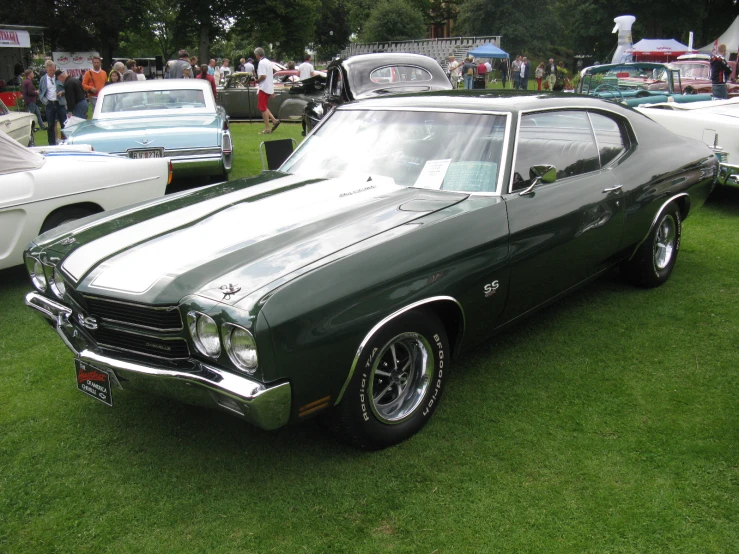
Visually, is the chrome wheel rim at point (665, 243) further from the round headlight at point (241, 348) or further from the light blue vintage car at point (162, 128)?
the light blue vintage car at point (162, 128)

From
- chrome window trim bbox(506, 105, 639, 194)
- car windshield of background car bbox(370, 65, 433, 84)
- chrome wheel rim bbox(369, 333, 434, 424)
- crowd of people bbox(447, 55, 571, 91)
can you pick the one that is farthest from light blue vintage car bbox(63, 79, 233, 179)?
crowd of people bbox(447, 55, 571, 91)

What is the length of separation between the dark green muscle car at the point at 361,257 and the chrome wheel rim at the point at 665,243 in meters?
0.31

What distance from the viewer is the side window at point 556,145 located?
3.71 m

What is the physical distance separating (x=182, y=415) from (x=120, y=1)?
40691 mm

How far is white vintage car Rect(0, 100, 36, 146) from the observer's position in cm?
962

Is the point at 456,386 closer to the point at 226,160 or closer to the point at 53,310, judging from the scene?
the point at 53,310

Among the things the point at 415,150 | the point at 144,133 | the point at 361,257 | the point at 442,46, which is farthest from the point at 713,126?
the point at 442,46

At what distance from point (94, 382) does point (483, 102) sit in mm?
2615

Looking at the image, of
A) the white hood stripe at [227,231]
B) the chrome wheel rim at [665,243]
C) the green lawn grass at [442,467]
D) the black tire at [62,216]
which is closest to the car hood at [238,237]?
the white hood stripe at [227,231]

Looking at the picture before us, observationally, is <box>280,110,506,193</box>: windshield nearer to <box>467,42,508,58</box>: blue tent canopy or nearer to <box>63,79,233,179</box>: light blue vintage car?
<box>63,79,233,179</box>: light blue vintage car

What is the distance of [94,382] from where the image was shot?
2973 mm

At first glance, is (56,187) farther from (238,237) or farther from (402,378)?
(402,378)

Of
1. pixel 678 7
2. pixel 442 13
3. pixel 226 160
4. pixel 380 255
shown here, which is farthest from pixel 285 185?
pixel 442 13

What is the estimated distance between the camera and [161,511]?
105 inches
